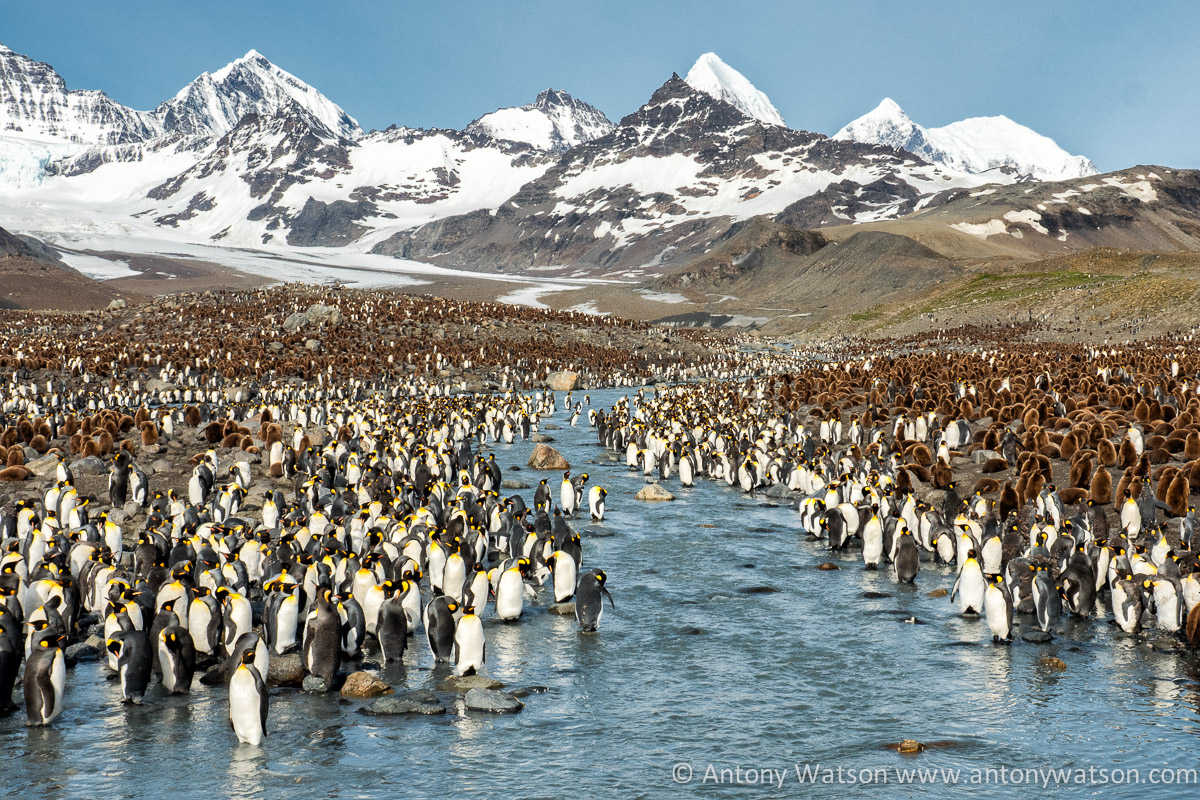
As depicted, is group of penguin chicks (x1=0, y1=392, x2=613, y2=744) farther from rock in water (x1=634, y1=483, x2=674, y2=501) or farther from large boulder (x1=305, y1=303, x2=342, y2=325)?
large boulder (x1=305, y1=303, x2=342, y2=325)

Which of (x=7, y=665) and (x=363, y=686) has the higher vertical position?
(x=7, y=665)

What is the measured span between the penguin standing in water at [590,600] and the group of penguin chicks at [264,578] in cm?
2

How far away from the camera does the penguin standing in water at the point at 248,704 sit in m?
8.43

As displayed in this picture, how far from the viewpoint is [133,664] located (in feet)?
30.9

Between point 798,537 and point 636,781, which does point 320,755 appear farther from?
point 798,537

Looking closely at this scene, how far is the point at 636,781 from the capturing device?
808cm

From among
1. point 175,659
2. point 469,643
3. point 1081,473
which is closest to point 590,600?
point 469,643

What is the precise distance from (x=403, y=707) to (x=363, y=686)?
0.71m

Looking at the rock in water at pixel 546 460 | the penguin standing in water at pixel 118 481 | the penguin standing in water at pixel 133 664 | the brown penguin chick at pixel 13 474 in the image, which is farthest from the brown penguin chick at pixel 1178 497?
the brown penguin chick at pixel 13 474

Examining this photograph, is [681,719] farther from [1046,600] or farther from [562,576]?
[1046,600]

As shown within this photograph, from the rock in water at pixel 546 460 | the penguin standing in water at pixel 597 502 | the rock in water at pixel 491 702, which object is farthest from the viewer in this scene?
the rock in water at pixel 546 460

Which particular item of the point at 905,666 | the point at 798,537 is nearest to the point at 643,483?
the point at 798,537

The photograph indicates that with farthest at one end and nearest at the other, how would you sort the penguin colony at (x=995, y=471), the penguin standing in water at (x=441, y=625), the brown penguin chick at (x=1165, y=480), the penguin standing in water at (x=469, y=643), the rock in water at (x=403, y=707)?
the brown penguin chick at (x=1165, y=480) → the penguin colony at (x=995, y=471) → the penguin standing in water at (x=441, y=625) → the penguin standing in water at (x=469, y=643) → the rock in water at (x=403, y=707)

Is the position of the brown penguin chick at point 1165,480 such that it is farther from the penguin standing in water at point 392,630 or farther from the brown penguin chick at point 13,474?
the brown penguin chick at point 13,474
